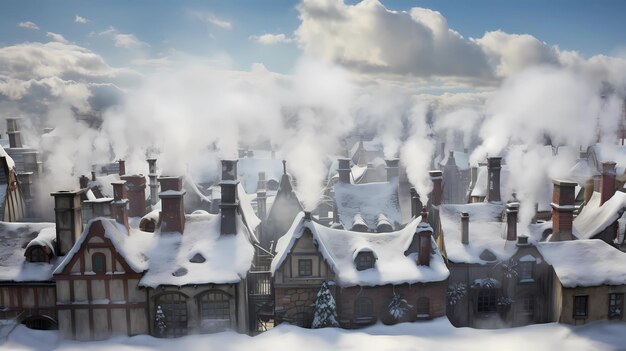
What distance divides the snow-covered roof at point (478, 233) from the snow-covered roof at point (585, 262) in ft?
4.98

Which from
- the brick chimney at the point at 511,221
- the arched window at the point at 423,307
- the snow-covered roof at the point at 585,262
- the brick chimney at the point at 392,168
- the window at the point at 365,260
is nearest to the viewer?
the snow-covered roof at the point at 585,262

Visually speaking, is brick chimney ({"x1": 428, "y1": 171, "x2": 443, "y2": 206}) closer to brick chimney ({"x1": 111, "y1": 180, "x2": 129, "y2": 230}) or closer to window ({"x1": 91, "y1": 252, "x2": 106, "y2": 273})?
brick chimney ({"x1": 111, "y1": 180, "x2": 129, "y2": 230})

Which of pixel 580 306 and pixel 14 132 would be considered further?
pixel 14 132

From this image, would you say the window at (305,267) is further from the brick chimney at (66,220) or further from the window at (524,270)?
the brick chimney at (66,220)

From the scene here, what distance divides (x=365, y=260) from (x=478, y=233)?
8755 millimetres

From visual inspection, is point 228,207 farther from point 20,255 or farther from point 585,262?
point 585,262

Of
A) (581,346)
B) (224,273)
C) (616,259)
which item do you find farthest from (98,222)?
(616,259)

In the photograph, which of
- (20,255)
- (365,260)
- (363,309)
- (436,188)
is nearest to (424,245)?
(365,260)

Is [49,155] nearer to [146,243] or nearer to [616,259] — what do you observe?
[146,243]

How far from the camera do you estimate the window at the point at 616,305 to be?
2648 centimetres

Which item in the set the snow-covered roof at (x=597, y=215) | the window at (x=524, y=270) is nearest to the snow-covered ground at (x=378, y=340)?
the window at (x=524, y=270)

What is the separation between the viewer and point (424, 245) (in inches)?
1077

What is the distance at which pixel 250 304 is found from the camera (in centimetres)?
2823

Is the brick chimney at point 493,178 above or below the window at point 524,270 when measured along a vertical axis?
above
